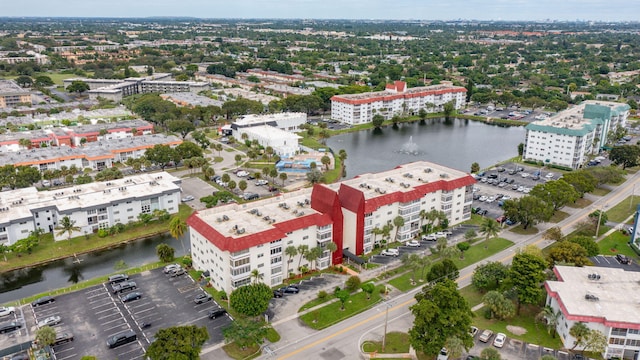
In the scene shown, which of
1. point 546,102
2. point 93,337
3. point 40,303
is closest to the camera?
point 93,337

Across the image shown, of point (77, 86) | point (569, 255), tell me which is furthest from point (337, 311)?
point (77, 86)

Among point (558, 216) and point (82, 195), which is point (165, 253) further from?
point (558, 216)

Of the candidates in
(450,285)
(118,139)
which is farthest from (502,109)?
(450,285)

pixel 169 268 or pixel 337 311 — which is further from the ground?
pixel 169 268

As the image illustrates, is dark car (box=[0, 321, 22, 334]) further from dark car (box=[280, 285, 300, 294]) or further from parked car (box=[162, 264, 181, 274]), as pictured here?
dark car (box=[280, 285, 300, 294])

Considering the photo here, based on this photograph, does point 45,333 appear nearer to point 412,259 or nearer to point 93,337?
point 93,337

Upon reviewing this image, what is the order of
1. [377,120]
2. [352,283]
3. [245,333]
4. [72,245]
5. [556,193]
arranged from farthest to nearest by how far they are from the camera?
[377,120]
[556,193]
[72,245]
[352,283]
[245,333]

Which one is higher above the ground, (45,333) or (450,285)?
(450,285)

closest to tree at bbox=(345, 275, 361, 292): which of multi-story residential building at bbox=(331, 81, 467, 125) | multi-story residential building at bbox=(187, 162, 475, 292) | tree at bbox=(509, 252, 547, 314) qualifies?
multi-story residential building at bbox=(187, 162, 475, 292)
